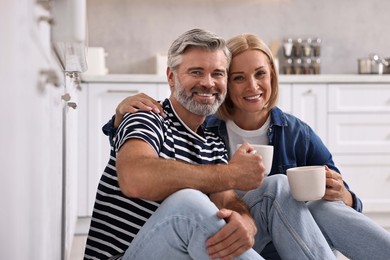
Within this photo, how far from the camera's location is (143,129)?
149 cm

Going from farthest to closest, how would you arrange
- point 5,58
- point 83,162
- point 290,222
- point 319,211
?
point 83,162 < point 319,211 < point 290,222 < point 5,58

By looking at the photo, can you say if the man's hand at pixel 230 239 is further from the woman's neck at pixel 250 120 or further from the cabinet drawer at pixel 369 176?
the cabinet drawer at pixel 369 176

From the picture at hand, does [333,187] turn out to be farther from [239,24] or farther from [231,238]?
[239,24]

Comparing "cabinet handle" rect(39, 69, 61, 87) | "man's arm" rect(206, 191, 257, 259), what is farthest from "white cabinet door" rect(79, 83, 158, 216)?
"cabinet handle" rect(39, 69, 61, 87)

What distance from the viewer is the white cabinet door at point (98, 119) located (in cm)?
352

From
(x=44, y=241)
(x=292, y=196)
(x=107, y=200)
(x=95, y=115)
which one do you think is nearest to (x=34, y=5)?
(x=44, y=241)

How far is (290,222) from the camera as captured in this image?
154 cm

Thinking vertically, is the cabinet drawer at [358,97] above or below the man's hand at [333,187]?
above

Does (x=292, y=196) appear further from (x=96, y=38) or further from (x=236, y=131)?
(x=96, y=38)

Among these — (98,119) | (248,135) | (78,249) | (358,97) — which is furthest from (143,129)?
(358,97)

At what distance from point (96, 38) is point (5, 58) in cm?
352

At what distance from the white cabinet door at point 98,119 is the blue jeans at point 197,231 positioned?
82.4 inches

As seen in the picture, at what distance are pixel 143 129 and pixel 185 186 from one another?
17cm

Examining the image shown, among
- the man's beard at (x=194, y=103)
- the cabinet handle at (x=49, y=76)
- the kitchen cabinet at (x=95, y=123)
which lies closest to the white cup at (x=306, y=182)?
the man's beard at (x=194, y=103)
